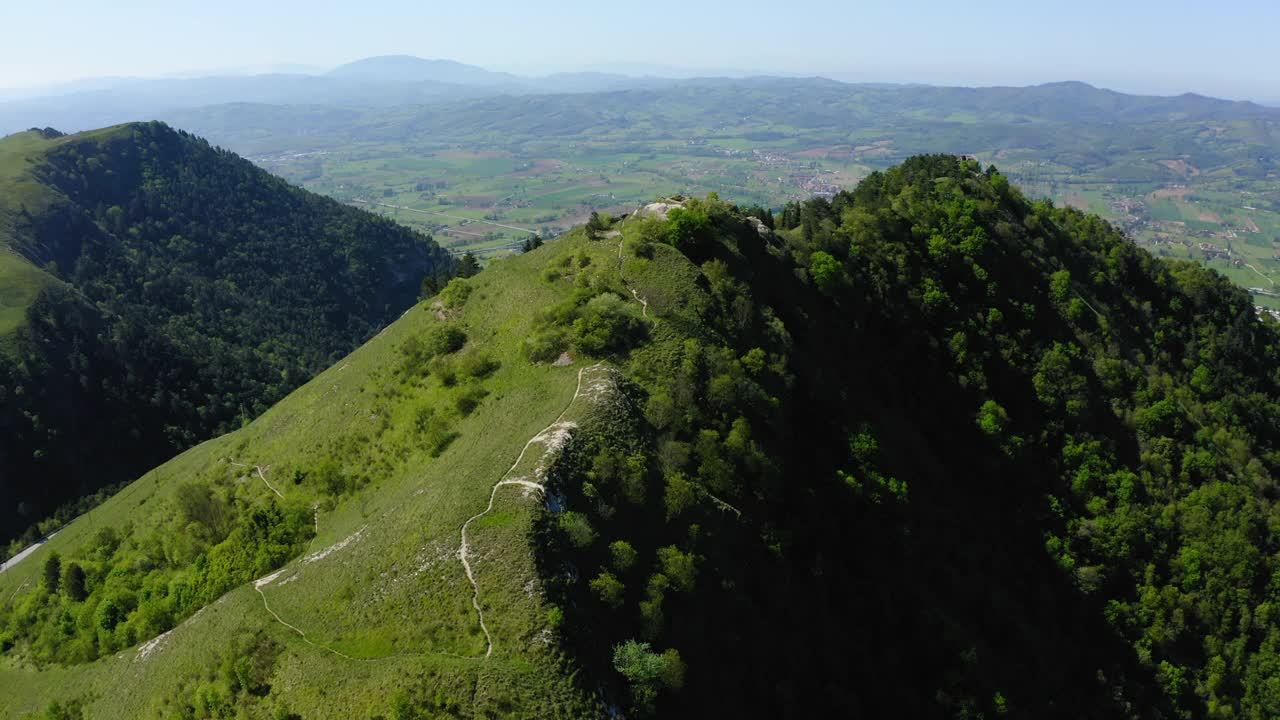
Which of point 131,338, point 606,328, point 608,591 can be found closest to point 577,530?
point 608,591

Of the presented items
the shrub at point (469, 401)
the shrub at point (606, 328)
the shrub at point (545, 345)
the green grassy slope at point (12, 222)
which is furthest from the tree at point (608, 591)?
the green grassy slope at point (12, 222)

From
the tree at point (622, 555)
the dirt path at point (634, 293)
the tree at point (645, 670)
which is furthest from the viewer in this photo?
the dirt path at point (634, 293)

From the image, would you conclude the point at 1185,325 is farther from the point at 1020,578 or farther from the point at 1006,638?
the point at 1006,638

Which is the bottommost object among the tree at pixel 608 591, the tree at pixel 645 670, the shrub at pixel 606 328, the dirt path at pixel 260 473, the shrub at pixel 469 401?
the dirt path at pixel 260 473

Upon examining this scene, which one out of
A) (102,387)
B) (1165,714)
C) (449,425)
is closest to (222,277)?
(102,387)

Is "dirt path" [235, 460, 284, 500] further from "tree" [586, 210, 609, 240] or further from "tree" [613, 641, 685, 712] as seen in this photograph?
"tree" [586, 210, 609, 240]

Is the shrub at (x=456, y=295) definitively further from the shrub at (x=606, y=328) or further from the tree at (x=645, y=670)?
the tree at (x=645, y=670)

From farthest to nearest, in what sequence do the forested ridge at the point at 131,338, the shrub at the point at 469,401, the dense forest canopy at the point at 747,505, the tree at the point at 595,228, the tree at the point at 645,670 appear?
the forested ridge at the point at 131,338 < the tree at the point at 595,228 < the shrub at the point at 469,401 < the dense forest canopy at the point at 747,505 < the tree at the point at 645,670
